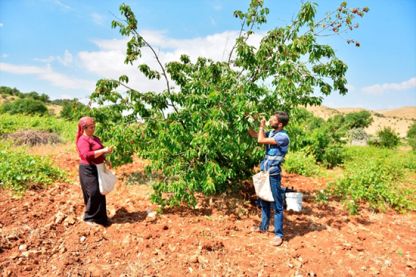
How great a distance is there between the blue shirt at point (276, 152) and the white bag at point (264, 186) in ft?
0.28

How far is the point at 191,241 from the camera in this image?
404cm

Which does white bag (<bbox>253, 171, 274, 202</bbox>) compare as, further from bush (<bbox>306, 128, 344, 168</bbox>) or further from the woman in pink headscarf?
bush (<bbox>306, 128, 344, 168</bbox>)

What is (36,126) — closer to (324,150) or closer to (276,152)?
(324,150)

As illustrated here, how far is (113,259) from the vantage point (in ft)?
12.0

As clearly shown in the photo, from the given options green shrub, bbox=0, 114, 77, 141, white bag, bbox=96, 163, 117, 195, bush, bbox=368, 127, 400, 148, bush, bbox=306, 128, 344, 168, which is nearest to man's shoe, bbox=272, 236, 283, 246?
white bag, bbox=96, 163, 117, 195

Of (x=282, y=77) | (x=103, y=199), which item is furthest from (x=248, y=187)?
(x=103, y=199)

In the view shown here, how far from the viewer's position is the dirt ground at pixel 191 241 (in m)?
3.57

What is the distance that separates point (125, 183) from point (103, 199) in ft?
6.99

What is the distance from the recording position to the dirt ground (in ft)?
11.7

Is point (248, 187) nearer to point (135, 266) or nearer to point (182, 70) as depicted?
point (182, 70)

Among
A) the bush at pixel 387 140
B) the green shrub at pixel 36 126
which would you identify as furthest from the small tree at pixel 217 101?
the bush at pixel 387 140

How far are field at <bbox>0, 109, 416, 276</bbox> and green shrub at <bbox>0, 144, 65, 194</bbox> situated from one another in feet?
0.67

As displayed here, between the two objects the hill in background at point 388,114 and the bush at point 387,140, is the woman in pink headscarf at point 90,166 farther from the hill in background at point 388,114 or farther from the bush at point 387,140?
the hill in background at point 388,114

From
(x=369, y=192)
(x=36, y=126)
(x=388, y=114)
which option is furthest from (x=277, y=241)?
(x=388, y=114)
